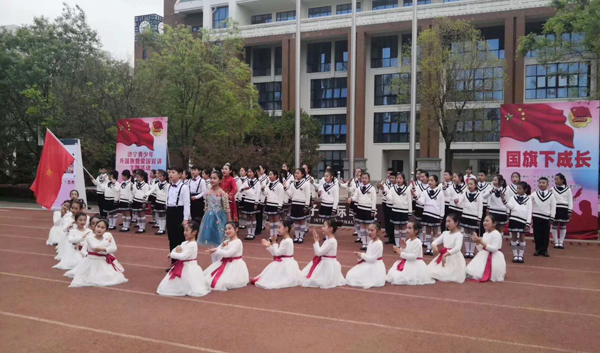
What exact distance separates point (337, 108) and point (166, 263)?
30.5 m

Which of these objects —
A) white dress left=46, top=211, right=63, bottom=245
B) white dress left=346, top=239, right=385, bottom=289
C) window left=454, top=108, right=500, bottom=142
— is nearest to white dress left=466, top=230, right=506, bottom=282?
white dress left=346, top=239, right=385, bottom=289

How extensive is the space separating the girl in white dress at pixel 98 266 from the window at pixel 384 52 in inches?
1251

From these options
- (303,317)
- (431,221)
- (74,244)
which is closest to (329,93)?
(431,221)

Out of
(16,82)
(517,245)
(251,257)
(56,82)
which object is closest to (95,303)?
(251,257)

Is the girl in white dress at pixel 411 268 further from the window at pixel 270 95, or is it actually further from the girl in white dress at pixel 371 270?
the window at pixel 270 95

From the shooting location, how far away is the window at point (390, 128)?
36875mm

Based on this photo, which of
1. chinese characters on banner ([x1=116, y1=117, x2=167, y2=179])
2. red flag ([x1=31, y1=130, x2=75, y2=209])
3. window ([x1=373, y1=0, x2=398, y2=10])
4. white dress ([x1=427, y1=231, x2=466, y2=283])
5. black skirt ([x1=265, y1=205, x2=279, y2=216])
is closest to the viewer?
white dress ([x1=427, y1=231, x2=466, y2=283])

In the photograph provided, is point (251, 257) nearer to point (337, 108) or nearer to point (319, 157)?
point (319, 157)

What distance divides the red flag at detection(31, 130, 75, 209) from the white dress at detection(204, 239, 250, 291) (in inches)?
174

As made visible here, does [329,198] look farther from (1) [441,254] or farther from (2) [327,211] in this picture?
(1) [441,254]

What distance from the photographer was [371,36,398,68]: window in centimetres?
3712

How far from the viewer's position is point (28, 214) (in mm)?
19453

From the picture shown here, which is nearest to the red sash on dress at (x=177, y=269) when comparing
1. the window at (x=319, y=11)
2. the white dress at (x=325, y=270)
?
the white dress at (x=325, y=270)

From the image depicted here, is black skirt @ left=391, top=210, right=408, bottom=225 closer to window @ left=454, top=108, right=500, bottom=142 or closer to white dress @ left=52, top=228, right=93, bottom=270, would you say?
white dress @ left=52, top=228, right=93, bottom=270
